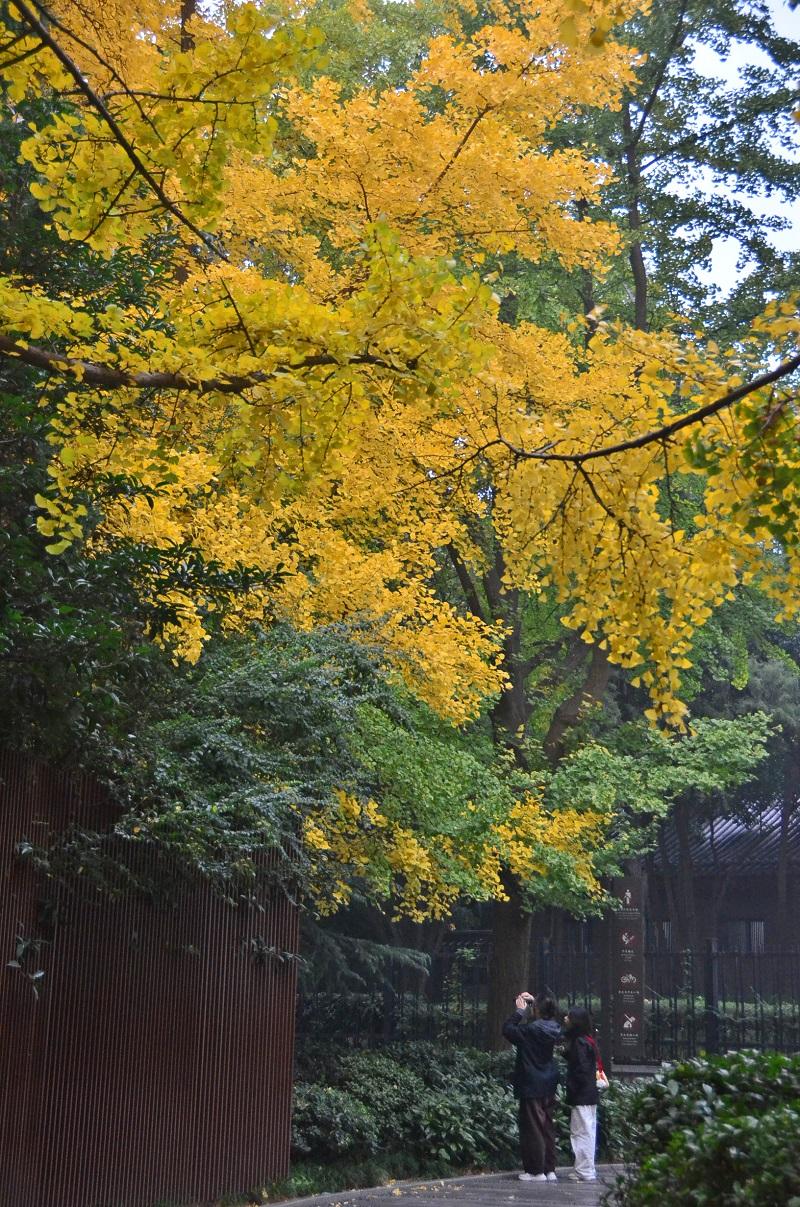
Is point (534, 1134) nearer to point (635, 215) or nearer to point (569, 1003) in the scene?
point (569, 1003)

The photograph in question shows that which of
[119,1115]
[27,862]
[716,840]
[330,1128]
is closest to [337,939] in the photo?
[330,1128]

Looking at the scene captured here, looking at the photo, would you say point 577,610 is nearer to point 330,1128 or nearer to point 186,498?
point 186,498

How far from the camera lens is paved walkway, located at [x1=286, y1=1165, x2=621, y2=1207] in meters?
11.3

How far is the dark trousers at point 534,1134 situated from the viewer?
43.7ft

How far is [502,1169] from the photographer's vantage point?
14578 millimetres

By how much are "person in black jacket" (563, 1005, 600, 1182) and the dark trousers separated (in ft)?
0.94

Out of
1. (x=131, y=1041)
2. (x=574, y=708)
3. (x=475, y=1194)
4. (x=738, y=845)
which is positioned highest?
(x=574, y=708)

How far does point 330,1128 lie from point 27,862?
569cm

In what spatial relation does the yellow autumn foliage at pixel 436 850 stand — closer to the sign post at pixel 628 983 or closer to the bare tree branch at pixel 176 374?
the sign post at pixel 628 983

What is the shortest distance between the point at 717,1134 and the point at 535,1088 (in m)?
8.07

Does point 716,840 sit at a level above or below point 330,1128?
above

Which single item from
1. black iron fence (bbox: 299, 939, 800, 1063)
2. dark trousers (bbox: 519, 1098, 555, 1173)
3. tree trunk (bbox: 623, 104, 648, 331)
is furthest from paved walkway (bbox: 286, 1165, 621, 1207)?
tree trunk (bbox: 623, 104, 648, 331)

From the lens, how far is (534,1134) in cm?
1334

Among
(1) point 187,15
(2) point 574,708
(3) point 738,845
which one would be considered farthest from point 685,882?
(1) point 187,15
